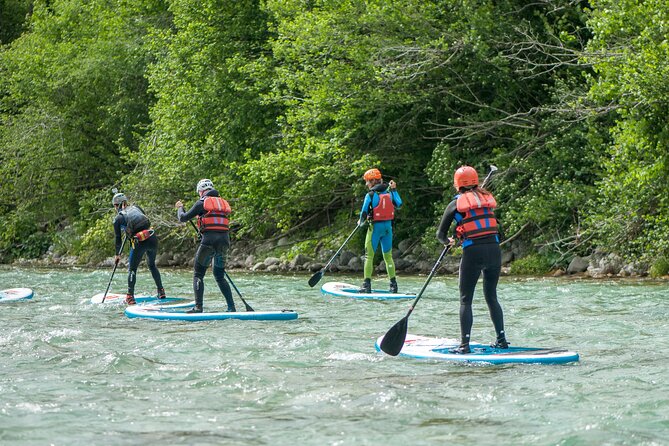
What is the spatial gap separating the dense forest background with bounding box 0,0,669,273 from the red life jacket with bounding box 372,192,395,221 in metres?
4.45

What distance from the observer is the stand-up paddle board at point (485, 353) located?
8680 mm

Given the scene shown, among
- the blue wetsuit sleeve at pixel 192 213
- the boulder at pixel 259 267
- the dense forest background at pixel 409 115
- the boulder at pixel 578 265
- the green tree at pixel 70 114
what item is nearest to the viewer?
A: the blue wetsuit sleeve at pixel 192 213

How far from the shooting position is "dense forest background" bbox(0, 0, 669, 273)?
57.2 ft

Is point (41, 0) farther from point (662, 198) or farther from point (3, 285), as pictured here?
point (662, 198)

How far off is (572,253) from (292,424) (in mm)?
14273

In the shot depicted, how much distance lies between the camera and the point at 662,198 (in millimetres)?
17328

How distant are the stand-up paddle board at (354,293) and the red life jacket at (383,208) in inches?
44.0

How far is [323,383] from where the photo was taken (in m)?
7.88

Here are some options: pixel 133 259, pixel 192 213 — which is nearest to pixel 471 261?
pixel 192 213

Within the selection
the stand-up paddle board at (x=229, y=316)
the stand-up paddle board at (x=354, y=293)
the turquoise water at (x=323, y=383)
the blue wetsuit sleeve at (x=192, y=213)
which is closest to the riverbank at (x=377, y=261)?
the stand-up paddle board at (x=354, y=293)

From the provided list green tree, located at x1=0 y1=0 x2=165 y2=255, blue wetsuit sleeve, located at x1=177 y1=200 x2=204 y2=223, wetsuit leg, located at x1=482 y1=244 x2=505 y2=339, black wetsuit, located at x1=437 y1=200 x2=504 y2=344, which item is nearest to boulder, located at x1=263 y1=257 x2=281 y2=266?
green tree, located at x1=0 y1=0 x2=165 y2=255

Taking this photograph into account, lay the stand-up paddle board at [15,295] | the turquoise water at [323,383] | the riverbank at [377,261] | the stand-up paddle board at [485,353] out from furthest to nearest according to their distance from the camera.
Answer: the riverbank at [377,261] < the stand-up paddle board at [15,295] < the stand-up paddle board at [485,353] < the turquoise water at [323,383]

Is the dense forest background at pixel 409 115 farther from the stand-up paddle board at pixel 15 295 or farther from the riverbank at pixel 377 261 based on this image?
the stand-up paddle board at pixel 15 295

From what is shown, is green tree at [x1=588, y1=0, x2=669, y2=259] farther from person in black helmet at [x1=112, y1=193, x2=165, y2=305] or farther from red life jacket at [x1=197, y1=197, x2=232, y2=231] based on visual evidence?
person in black helmet at [x1=112, y1=193, x2=165, y2=305]
